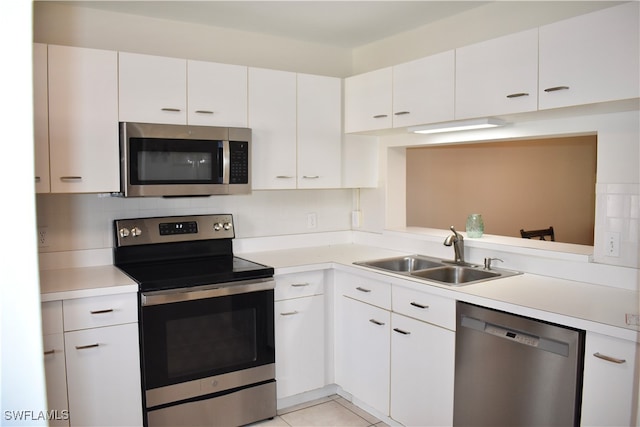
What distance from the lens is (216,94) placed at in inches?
110

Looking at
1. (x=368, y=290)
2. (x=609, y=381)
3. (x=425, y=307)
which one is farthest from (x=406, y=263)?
(x=609, y=381)

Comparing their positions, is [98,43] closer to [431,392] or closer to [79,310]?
[79,310]

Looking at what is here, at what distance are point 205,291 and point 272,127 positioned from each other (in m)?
1.12

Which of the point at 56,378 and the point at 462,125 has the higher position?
the point at 462,125

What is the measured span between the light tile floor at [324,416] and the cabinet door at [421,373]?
0.26m

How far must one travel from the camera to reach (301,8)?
2.80 m

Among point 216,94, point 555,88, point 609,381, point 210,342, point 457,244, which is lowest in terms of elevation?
point 210,342

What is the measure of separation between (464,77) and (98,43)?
6.70 ft

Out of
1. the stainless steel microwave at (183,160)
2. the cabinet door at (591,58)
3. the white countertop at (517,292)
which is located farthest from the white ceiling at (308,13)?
the white countertop at (517,292)

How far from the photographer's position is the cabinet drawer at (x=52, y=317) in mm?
2102

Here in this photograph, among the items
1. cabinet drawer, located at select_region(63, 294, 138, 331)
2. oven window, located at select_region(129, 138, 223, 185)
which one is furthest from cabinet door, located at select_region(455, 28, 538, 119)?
cabinet drawer, located at select_region(63, 294, 138, 331)

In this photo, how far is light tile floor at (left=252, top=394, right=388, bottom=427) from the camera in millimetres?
2734

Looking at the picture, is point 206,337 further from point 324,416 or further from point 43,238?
point 43,238

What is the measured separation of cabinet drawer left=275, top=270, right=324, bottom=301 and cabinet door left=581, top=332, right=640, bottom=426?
1540 millimetres
